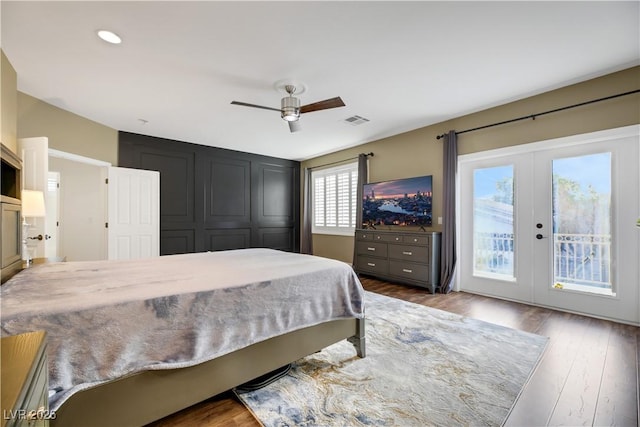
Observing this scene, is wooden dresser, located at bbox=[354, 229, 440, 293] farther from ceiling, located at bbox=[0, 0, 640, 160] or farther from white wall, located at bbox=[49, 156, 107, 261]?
white wall, located at bbox=[49, 156, 107, 261]

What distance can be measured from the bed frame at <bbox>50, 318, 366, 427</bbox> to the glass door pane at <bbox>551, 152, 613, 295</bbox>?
10.9ft

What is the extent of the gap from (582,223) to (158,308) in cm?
438

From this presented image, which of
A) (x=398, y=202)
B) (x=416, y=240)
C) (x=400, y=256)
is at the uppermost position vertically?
(x=398, y=202)

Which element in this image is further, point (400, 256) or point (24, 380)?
point (400, 256)

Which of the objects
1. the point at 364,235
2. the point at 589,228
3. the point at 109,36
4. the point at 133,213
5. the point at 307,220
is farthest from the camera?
the point at 307,220

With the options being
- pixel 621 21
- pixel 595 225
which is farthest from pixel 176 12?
pixel 595 225

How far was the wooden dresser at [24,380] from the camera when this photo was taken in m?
0.60

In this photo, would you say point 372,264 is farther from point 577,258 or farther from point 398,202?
point 577,258

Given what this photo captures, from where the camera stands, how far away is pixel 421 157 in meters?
4.79

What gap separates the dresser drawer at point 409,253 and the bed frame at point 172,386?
2.76 metres

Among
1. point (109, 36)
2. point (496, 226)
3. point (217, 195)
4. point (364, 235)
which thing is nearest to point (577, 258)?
point (496, 226)

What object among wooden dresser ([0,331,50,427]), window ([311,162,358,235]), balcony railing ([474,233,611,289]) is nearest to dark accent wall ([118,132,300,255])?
window ([311,162,358,235])

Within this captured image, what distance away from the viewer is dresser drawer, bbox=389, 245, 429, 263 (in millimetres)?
4300

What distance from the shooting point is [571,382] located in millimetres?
1963
